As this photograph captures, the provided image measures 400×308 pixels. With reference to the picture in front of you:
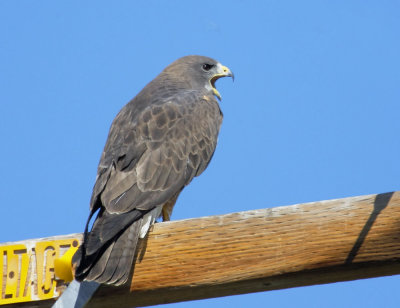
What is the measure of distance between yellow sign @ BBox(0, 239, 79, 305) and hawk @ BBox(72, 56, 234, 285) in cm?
16

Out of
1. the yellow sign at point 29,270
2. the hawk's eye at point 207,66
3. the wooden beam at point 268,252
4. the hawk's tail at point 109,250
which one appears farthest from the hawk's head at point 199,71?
the wooden beam at point 268,252

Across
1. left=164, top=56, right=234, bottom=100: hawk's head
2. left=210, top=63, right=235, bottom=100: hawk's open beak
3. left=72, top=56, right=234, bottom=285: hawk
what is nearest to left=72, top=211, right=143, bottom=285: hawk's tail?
left=72, top=56, right=234, bottom=285: hawk

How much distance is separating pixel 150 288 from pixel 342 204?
0.89 m

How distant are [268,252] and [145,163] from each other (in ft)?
5.49

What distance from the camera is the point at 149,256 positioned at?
3057 millimetres

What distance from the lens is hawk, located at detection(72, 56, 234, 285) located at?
314cm

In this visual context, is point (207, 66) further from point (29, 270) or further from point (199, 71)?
point (29, 270)

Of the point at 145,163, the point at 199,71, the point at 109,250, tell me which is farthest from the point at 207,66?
the point at 109,250

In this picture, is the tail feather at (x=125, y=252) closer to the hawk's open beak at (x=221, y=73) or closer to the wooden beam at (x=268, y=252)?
the wooden beam at (x=268, y=252)

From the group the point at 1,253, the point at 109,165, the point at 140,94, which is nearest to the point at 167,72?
the point at 140,94

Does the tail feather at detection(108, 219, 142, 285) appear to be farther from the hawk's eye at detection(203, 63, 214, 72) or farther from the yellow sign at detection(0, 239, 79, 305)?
the hawk's eye at detection(203, 63, 214, 72)

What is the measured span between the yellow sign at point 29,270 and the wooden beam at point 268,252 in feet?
0.92

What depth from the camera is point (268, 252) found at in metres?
2.76

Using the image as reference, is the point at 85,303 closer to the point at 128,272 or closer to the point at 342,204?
the point at 128,272
